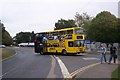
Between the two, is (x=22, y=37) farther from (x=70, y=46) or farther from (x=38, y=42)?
(x=70, y=46)

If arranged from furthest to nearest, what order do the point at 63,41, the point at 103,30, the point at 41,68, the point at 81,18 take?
the point at 81,18 < the point at 103,30 < the point at 63,41 < the point at 41,68

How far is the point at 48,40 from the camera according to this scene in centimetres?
4928

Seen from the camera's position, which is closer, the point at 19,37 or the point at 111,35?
the point at 111,35

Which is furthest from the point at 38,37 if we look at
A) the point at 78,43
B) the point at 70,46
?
the point at 78,43

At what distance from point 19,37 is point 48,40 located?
142 m

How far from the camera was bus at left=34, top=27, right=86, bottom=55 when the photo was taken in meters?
44.1

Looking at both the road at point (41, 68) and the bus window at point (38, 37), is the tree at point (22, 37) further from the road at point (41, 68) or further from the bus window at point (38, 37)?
the road at point (41, 68)

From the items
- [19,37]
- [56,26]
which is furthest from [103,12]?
[19,37]

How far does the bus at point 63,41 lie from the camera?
145 feet

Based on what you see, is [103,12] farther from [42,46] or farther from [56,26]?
[56,26]

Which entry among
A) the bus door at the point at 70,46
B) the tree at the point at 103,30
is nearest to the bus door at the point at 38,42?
the bus door at the point at 70,46

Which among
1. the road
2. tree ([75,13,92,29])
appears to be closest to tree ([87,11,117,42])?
tree ([75,13,92,29])

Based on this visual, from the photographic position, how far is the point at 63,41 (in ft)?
150

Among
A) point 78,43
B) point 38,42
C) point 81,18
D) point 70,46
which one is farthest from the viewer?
point 81,18
